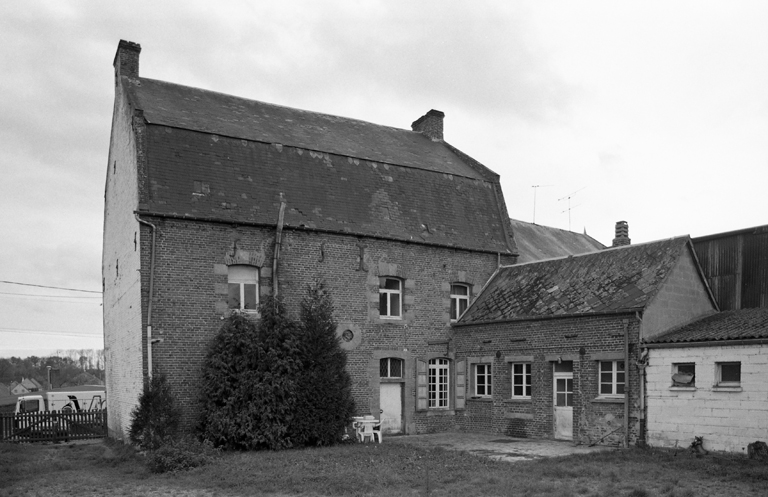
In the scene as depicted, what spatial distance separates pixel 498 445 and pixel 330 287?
634cm

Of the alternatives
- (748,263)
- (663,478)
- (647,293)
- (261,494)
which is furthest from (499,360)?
(261,494)

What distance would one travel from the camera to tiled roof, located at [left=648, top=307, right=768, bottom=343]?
1509 cm

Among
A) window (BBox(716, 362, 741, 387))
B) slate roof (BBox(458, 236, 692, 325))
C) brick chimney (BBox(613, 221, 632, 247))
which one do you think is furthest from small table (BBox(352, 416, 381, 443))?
brick chimney (BBox(613, 221, 632, 247))

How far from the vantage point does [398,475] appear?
12.8 metres

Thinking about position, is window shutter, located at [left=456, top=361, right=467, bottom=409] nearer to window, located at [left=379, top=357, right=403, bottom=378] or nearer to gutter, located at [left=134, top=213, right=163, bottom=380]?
window, located at [left=379, top=357, right=403, bottom=378]

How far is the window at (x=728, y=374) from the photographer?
15133 mm

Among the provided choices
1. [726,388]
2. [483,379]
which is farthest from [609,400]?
[483,379]

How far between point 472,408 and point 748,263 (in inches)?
341

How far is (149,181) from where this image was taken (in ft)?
59.4

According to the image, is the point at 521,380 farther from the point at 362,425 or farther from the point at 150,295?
the point at 150,295

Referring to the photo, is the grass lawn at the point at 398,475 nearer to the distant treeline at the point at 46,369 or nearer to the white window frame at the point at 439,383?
the white window frame at the point at 439,383

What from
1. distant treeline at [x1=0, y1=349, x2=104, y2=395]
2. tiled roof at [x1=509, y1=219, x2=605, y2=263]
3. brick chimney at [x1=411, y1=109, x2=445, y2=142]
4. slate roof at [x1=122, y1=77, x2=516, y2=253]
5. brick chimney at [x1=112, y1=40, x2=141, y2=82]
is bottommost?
distant treeline at [x1=0, y1=349, x2=104, y2=395]

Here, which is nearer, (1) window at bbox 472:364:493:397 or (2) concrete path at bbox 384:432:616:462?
(2) concrete path at bbox 384:432:616:462

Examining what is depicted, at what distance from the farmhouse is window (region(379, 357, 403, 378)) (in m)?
0.04
